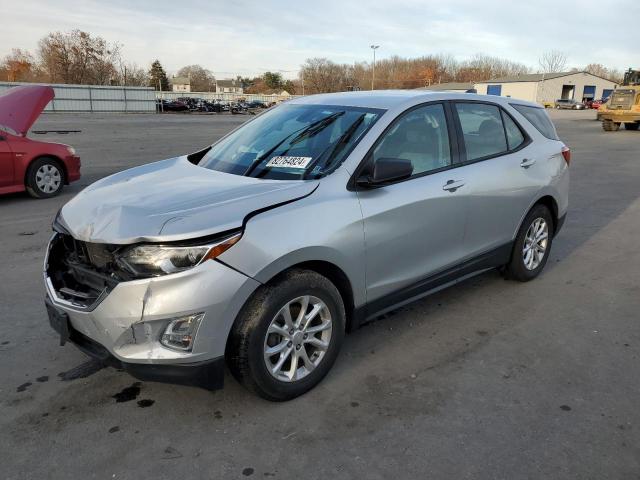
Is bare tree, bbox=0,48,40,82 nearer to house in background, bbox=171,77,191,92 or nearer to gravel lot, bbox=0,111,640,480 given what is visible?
house in background, bbox=171,77,191,92

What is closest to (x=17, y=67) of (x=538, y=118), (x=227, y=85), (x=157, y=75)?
(x=157, y=75)

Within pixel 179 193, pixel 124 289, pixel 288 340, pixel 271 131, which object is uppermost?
pixel 271 131

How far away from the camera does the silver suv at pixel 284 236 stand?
264 cm

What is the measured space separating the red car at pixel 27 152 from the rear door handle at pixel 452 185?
6.95m

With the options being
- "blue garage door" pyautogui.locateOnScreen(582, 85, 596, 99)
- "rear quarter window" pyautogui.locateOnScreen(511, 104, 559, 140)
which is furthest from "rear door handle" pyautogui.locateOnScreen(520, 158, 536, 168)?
"blue garage door" pyautogui.locateOnScreen(582, 85, 596, 99)

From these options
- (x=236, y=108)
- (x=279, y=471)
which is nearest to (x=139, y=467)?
(x=279, y=471)

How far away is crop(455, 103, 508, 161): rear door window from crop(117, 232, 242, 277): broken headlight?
2357mm

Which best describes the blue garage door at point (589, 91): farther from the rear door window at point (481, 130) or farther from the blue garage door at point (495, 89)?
the rear door window at point (481, 130)

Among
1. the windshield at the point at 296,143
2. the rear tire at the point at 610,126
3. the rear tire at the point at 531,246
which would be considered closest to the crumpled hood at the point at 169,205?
the windshield at the point at 296,143

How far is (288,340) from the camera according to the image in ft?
9.84

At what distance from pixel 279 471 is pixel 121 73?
7672 cm

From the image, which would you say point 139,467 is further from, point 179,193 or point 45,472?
point 179,193

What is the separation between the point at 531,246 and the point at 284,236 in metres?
3.08

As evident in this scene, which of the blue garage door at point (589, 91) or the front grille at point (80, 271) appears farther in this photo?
the blue garage door at point (589, 91)
